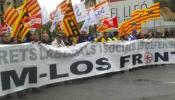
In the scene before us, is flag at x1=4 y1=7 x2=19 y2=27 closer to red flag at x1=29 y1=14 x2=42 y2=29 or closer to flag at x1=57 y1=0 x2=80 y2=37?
flag at x1=57 y1=0 x2=80 y2=37

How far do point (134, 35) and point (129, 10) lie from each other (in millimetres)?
20579

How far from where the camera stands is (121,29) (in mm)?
22891

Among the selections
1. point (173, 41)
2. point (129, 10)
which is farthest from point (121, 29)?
point (129, 10)

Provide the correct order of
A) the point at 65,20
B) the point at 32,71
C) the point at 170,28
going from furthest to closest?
the point at 170,28 < the point at 65,20 < the point at 32,71

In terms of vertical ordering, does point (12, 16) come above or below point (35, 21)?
above

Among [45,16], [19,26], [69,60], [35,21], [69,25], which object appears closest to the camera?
[69,60]

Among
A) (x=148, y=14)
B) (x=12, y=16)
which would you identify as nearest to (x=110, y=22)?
(x=148, y=14)

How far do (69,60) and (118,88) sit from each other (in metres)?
1.92

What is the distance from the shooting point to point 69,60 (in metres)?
13.8

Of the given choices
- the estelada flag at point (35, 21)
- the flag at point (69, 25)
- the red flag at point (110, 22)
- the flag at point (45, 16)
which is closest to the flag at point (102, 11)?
the red flag at point (110, 22)

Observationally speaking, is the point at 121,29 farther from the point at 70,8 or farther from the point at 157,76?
the point at 157,76

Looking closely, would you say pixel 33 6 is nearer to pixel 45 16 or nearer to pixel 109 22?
pixel 45 16

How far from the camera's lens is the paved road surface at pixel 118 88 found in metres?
11.1

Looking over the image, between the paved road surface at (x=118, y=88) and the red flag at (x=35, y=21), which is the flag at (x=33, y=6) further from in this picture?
the paved road surface at (x=118, y=88)
